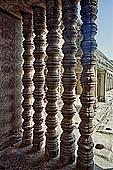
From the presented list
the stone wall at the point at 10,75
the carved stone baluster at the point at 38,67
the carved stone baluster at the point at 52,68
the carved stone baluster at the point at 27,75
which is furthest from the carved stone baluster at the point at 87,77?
the stone wall at the point at 10,75

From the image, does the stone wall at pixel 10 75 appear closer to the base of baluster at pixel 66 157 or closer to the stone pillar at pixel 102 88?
the base of baluster at pixel 66 157

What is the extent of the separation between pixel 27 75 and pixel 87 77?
1159 millimetres

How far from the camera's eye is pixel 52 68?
2.13 meters

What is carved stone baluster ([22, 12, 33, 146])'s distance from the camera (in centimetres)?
254

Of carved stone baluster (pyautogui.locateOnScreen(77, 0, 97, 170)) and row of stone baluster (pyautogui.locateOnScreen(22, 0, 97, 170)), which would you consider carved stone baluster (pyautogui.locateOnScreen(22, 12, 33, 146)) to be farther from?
carved stone baluster (pyautogui.locateOnScreen(77, 0, 97, 170))

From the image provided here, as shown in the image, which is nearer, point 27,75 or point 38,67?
point 38,67

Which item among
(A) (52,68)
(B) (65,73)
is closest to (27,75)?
(A) (52,68)

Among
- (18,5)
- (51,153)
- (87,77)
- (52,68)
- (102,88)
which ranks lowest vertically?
(51,153)

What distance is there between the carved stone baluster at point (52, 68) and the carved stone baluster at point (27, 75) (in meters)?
0.53

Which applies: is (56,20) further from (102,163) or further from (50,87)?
(102,163)

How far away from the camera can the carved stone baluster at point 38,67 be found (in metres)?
2.31

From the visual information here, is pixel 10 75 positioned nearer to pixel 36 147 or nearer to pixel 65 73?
pixel 65 73

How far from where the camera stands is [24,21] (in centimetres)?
254

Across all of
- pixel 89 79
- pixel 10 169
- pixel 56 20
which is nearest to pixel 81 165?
pixel 10 169
